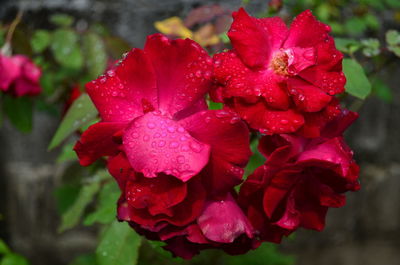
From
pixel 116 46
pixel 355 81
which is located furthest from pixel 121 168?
pixel 116 46

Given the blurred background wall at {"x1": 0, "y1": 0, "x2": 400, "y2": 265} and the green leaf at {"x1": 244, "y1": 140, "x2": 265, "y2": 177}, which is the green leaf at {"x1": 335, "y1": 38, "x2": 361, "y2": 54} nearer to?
the green leaf at {"x1": 244, "y1": 140, "x2": 265, "y2": 177}

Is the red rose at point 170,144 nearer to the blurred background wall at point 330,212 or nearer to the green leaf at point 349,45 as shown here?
the green leaf at point 349,45

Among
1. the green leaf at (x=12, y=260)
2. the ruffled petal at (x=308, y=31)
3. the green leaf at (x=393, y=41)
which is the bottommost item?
the green leaf at (x=12, y=260)

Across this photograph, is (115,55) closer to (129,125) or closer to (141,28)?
(141,28)

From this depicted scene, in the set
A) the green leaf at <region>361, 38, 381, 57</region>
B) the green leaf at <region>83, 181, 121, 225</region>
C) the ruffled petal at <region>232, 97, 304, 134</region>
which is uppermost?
the ruffled petal at <region>232, 97, 304, 134</region>

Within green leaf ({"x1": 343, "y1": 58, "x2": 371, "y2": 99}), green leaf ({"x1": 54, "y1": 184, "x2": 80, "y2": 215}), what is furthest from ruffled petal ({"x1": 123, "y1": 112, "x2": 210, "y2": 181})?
green leaf ({"x1": 54, "y1": 184, "x2": 80, "y2": 215})

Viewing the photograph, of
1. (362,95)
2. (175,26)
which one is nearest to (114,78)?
(362,95)

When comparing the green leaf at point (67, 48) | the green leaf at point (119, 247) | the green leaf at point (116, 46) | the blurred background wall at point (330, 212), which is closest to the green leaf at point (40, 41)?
the green leaf at point (67, 48)
